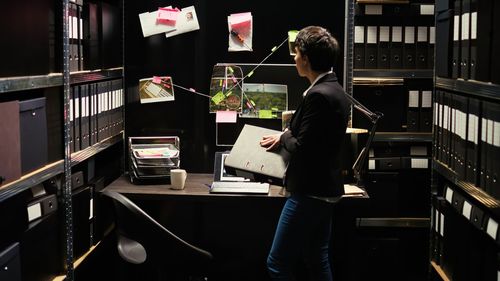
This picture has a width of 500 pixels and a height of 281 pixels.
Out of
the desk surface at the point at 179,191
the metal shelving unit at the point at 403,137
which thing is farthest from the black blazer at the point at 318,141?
the metal shelving unit at the point at 403,137

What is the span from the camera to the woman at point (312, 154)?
279cm

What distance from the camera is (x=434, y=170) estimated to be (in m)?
3.51

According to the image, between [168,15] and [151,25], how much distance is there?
12 centimetres

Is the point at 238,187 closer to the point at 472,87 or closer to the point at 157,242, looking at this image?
the point at 157,242

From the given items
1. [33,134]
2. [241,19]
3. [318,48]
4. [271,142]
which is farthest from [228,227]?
[33,134]

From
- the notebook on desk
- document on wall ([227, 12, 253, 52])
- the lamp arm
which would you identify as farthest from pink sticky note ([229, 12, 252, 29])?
the notebook on desk

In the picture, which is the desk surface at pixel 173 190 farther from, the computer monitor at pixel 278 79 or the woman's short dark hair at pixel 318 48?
the woman's short dark hair at pixel 318 48

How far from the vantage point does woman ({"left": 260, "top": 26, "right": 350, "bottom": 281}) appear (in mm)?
2785

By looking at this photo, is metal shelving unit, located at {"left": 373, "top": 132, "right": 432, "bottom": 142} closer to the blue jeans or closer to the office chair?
the blue jeans

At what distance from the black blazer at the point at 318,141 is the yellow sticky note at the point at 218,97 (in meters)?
1.06

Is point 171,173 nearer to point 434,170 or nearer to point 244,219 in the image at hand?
point 244,219

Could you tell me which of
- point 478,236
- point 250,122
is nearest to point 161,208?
point 250,122

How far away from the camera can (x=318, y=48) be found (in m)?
2.88

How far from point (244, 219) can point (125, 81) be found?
107cm
